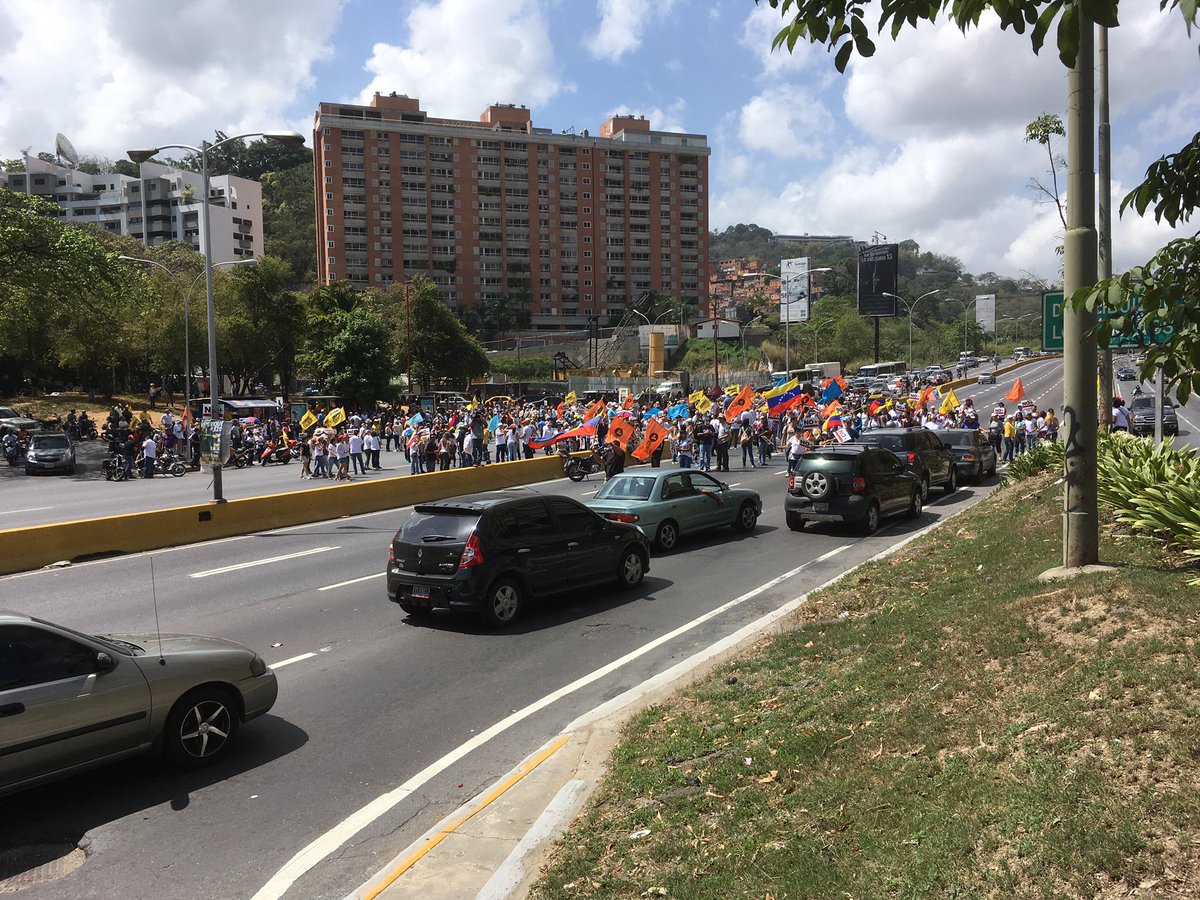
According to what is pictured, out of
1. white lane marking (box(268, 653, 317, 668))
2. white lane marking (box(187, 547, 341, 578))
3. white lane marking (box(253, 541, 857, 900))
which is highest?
white lane marking (box(187, 547, 341, 578))

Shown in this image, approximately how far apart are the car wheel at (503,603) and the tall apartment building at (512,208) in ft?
354

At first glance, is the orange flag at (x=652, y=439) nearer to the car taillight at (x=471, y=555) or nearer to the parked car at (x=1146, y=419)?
the car taillight at (x=471, y=555)

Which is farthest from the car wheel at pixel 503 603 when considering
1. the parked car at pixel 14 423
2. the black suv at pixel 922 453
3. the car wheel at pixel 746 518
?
the parked car at pixel 14 423

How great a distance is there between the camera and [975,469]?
23.4 meters

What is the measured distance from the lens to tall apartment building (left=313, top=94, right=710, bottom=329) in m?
115

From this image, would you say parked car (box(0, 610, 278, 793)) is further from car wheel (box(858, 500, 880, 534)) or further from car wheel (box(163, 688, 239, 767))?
car wheel (box(858, 500, 880, 534))

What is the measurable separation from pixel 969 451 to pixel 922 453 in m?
3.35

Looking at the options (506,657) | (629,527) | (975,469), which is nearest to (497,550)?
(506,657)

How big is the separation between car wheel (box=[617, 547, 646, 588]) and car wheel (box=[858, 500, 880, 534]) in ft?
18.9

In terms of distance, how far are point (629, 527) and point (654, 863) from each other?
8152 millimetres

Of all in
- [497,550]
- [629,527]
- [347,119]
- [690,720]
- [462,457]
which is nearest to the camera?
[690,720]

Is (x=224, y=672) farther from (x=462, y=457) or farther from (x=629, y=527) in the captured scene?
(x=462, y=457)

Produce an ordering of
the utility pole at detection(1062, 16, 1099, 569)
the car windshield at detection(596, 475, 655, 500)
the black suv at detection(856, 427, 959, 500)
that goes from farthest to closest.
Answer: the black suv at detection(856, 427, 959, 500), the car windshield at detection(596, 475, 655, 500), the utility pole at detection(1062, 16, 1099, 569)

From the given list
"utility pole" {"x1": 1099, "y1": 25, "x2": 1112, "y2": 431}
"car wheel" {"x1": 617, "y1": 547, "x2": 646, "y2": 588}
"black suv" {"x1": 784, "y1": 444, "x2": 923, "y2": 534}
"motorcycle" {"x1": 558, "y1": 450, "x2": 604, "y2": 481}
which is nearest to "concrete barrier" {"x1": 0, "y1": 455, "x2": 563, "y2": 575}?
"motorcycle" {"x1": 558, "y1": 450, "x2": 604, "y2": 481}
